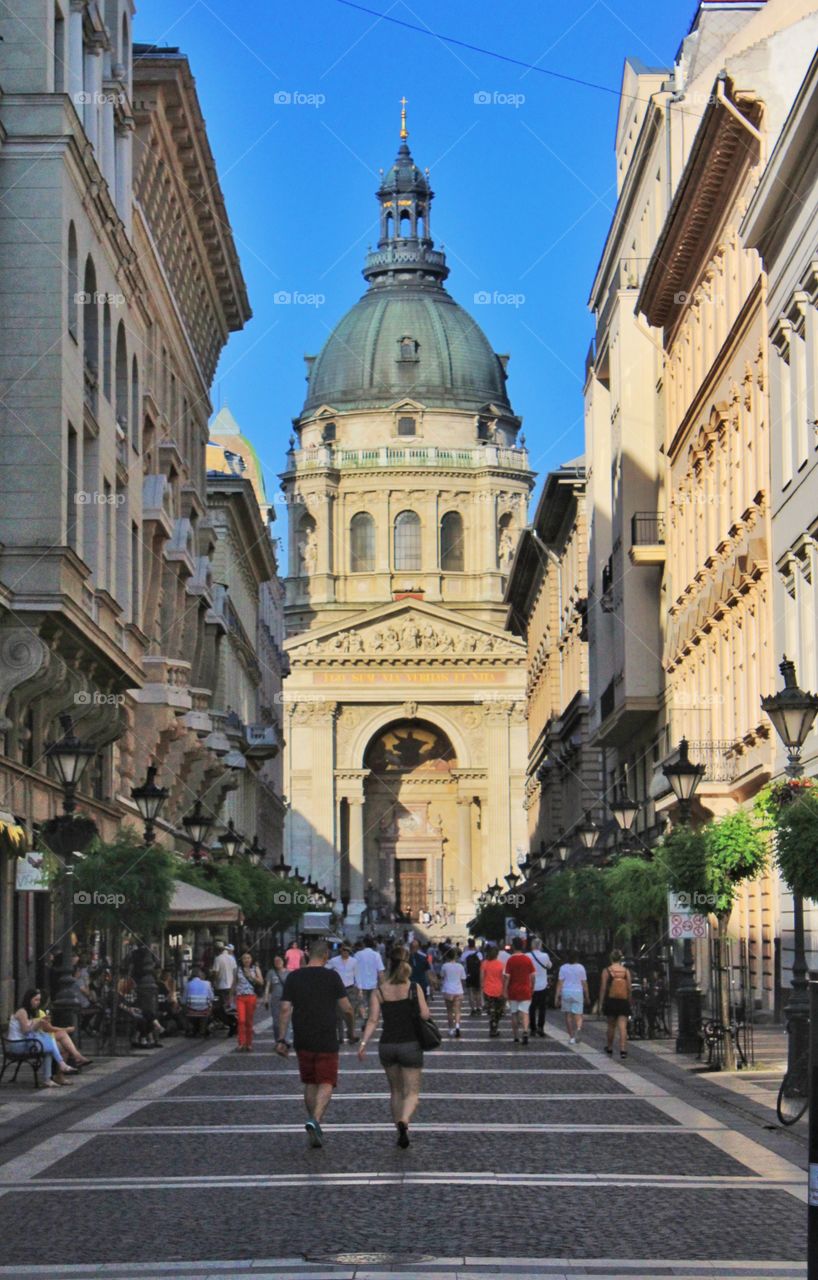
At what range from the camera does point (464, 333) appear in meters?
162

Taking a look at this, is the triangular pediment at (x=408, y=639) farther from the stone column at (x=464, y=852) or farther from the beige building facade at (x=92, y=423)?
the beige building facade at (x=92, y=423)

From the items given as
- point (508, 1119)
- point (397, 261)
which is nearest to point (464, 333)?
point (397, 261)

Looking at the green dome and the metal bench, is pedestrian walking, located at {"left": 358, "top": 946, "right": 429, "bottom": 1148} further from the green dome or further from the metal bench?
the green dome

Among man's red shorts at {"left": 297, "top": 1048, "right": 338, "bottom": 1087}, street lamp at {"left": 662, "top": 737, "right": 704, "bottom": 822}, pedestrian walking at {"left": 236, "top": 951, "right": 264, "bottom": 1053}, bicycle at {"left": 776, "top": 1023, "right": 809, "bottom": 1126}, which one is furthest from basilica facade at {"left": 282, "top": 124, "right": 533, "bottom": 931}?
man's red shorts at {"left": 297, "top": 1048, "right": 338, "bottom": 1087}

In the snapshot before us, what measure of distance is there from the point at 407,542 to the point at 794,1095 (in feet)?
441

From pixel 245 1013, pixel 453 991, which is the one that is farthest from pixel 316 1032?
pixel 453 991

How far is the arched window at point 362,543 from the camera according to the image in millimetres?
152250

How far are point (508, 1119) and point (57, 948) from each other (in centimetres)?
1682

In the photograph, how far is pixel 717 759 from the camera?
1553 inches

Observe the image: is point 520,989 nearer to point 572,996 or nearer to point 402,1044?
point 572,996

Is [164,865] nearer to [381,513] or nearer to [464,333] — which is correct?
[381,513]

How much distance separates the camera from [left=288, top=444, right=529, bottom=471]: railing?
152 metres

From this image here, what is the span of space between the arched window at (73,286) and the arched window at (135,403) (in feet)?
30.1

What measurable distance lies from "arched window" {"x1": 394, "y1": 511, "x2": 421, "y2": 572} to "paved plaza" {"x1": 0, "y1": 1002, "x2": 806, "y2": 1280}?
12768 centimetres
